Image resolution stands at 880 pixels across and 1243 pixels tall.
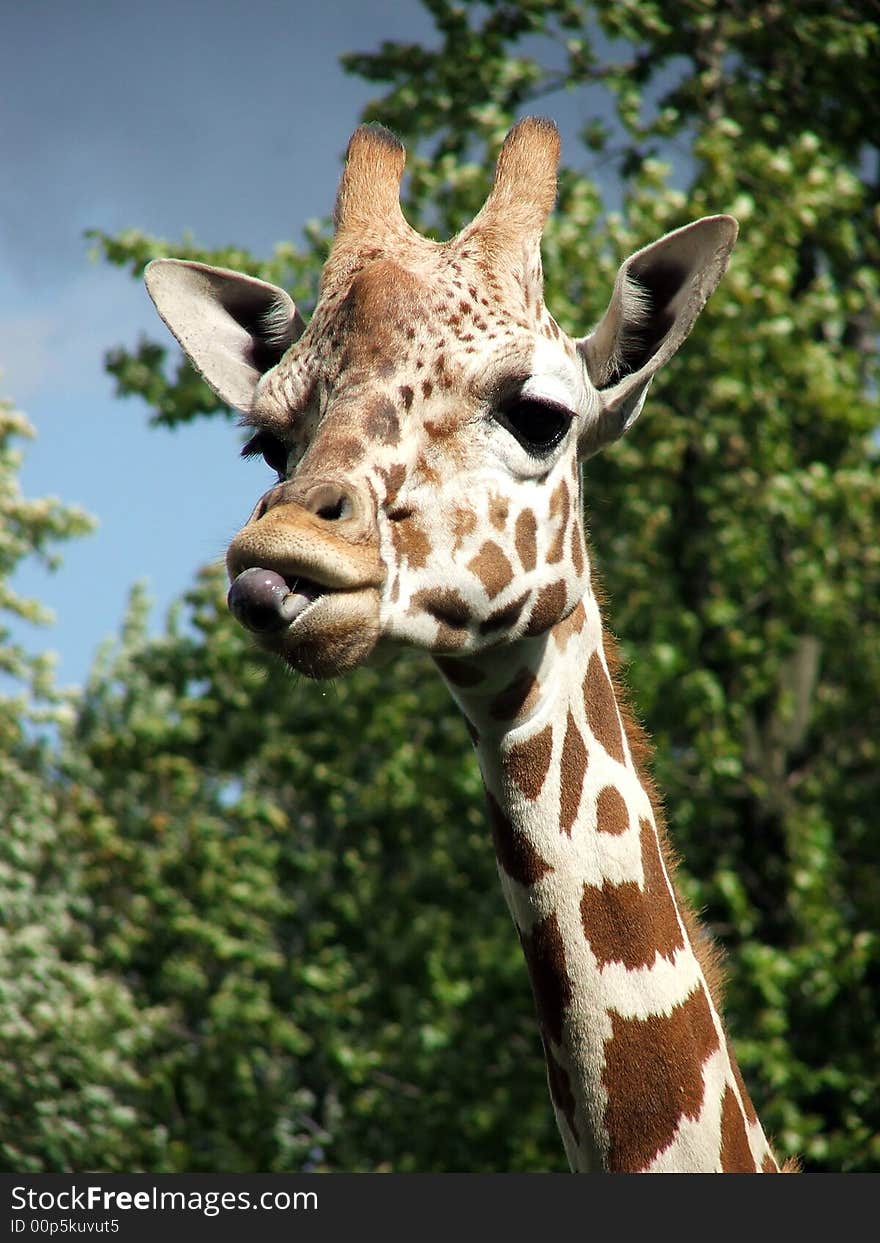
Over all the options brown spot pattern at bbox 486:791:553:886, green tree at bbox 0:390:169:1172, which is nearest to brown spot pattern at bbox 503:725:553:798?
brown spot pattern at bbox 486:791:553:886

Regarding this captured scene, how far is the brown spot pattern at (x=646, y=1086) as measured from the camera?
12.5 feet

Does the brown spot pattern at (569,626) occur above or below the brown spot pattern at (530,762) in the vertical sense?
above

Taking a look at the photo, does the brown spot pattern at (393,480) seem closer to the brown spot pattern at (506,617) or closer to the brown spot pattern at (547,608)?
the brown spot pattern at (506,617)

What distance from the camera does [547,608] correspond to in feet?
13.5

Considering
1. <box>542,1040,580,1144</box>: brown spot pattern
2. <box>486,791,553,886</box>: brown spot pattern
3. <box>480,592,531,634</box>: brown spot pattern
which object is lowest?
<box>542,1040,580,1144</box>: brown spot pattern

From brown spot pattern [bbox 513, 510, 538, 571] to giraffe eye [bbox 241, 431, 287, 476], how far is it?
0.76 meters

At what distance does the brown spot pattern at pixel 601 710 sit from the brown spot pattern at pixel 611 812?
0.47 ft

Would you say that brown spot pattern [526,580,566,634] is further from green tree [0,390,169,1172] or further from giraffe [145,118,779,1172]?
green tree [0,390,169,1172]

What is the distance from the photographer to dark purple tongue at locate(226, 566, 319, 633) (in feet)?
11.0

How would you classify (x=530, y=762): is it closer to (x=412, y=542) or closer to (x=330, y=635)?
(x=412, y=542)

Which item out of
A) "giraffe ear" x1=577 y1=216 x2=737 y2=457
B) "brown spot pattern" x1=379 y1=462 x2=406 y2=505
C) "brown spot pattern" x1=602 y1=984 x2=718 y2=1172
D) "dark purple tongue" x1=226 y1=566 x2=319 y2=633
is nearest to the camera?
"dark purple tongue" x1=226 y1=566 x2=319 y2=633

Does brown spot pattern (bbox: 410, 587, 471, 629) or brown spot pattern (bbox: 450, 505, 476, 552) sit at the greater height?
brown spot pattern (bbox: 450, 505, 476, 552)

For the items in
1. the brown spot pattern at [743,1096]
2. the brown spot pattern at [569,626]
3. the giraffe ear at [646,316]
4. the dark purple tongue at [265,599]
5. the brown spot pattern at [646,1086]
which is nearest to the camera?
the dark purple tongue at [265,599]

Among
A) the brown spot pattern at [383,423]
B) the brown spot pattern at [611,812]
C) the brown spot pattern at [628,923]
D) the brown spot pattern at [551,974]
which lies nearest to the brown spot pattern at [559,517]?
the brown spot pattern at [383,423]
